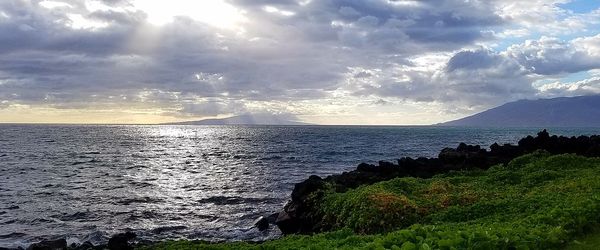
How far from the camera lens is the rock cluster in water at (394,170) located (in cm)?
2827

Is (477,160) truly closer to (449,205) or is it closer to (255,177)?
(449,205)

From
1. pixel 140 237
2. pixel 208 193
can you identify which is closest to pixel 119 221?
pixel 140 237

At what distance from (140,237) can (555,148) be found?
33100 mm

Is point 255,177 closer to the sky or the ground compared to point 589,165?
closer to the ground

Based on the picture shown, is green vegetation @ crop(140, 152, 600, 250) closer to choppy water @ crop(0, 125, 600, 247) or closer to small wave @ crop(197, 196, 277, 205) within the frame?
choppy water @ crop(0, 125, 600, 247)

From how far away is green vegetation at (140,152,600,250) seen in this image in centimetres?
1384

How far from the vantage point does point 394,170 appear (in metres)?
37.0

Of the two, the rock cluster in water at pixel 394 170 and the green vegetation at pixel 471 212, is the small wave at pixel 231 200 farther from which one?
the green vegetation at pixel 471 212

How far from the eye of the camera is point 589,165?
105ft

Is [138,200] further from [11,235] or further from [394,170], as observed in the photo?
[394,170]

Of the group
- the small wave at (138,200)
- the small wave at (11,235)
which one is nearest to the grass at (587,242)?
the small wave at (11,235)

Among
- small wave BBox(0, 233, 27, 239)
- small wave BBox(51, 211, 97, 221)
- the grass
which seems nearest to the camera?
the grass

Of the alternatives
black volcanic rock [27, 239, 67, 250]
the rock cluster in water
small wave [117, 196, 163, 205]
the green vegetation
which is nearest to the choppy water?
small wave [117, 196, 163, 205]

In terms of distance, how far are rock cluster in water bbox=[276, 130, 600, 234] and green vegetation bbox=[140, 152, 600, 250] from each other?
Answer: 1.29 metres
